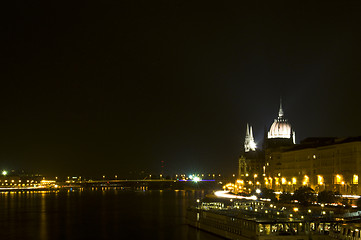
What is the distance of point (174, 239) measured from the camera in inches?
2165

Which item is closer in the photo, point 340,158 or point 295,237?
point 295,237

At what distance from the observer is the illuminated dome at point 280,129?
172m

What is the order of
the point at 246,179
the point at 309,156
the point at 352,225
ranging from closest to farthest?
the point at 352,225
the point at 309,156
the point at 246,179

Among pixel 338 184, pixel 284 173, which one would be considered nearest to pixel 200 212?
pixel 338 184

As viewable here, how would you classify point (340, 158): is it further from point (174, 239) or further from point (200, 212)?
point (174, 239)

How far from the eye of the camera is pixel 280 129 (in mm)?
172250

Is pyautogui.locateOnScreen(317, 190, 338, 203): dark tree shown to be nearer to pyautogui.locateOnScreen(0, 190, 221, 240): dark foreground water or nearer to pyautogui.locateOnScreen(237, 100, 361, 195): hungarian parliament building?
pyautogui.locateOnScreen(237, 100, 361, 195): hungarian parliament building

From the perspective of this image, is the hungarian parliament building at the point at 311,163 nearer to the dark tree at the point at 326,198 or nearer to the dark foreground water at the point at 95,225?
the dark tree at the point at 326,198

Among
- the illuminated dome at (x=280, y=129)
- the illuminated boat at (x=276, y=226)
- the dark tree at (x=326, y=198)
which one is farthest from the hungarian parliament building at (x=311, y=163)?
the illuminated boat at (x=276, y=226)

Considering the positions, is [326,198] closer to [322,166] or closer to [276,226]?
[276,226]

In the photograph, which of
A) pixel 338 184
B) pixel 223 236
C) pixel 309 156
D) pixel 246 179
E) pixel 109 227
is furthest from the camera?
pixel 246 179

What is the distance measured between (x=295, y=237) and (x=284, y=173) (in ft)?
278

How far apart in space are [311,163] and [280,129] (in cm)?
6186

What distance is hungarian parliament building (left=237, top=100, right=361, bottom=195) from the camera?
89.6 m
